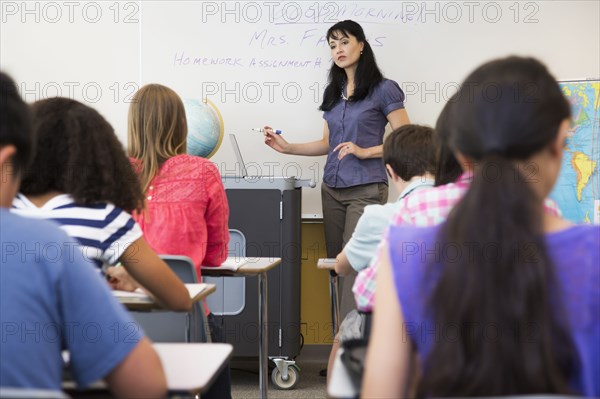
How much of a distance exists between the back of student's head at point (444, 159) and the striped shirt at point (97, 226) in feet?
2.30

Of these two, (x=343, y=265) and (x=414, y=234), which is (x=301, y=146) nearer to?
(x=343, y=265)

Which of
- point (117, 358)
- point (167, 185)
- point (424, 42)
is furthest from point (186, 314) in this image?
point (424, 42)

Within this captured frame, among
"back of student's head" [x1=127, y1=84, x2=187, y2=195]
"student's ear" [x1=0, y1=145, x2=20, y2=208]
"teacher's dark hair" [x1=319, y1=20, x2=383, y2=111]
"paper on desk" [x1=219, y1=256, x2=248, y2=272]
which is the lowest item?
"paper on desk" [x1=219, y1=256, x2=248, y2=272]

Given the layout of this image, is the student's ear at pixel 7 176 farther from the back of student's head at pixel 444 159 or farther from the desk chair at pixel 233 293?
the desk chair at pixel 233 293

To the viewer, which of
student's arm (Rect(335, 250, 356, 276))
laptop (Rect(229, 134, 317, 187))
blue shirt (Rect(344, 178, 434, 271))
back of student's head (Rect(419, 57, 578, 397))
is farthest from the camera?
laptop (Rect(229, 134, 317, 187))

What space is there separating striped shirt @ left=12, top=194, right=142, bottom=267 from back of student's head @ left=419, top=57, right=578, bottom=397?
3.07 ft

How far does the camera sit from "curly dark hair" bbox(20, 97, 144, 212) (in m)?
1.74

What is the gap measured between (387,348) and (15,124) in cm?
61

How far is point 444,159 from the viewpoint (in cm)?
186

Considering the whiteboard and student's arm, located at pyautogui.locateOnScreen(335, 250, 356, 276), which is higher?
the whiteboard

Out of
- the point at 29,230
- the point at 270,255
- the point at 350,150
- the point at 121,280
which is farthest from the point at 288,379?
the point at 29,230

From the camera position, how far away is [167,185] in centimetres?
259

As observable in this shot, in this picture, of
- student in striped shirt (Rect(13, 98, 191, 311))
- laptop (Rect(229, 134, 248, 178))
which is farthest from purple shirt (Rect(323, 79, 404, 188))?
student in striped shirt (Rect(13, 98, 191, 311))

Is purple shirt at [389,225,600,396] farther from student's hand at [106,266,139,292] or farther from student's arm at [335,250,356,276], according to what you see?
student's arm at [335,250,356,276]
